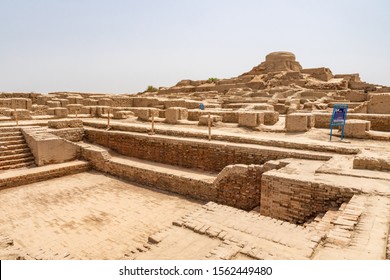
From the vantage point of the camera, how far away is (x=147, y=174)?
9.55m

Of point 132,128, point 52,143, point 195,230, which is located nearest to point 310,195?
point 195,230

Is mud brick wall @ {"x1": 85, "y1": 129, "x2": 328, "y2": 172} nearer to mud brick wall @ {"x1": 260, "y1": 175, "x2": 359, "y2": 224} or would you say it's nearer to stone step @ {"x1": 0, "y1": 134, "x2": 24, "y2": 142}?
mud brick wall @ {"x1": 260, "y1": 175, "x2": 359, "y2": 224}

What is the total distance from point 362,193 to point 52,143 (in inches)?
396

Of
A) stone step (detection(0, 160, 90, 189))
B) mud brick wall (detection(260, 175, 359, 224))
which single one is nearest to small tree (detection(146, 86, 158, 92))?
stone step (detection(0, 160, 90, 189))

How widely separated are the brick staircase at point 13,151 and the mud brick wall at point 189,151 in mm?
2795

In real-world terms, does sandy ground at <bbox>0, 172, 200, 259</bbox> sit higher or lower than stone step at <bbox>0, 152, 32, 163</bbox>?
lower

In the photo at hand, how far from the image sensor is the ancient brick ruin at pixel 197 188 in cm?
398

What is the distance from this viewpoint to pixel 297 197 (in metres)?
5.64

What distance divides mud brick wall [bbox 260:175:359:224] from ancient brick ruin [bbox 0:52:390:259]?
19mm

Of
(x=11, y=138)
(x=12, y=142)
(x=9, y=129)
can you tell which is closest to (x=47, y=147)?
(x=12, y=142)

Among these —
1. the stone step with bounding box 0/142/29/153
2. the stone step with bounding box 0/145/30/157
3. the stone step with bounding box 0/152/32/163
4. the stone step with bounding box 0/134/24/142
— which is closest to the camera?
the stone step with bounding box 0/152/32/163

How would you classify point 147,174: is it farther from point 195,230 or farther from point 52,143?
point 195,230

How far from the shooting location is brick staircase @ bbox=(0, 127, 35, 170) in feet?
34.3
